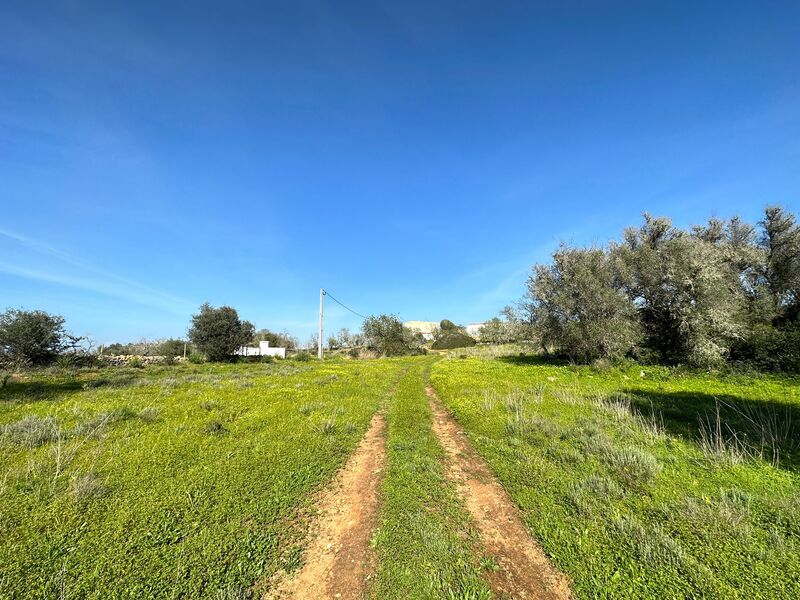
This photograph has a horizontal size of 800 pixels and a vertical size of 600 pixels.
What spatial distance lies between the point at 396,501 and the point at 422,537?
1.13 metres

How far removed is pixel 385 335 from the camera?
5703cm

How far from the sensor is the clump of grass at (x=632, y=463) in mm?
6219

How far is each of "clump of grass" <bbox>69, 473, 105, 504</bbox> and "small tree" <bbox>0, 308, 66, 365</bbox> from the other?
3280cm

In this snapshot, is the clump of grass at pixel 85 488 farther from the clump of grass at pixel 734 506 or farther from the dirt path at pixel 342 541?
the clump of grass at pixel 734 506

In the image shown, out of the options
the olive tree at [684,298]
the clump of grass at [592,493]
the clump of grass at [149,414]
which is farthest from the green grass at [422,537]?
the olive tree at [684,298]

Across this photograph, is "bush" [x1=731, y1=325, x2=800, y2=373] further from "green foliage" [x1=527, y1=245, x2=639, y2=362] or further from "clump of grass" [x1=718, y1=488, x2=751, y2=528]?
"clump of grass" [x1=718, y1=488, x2=751, y2=528]

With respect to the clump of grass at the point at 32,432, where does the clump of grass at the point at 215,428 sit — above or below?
below

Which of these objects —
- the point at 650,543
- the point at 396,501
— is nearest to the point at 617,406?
the point at 650,543

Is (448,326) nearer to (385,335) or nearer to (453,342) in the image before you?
(453,342)

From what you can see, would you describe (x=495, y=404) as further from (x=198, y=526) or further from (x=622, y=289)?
(x=622, y=289)

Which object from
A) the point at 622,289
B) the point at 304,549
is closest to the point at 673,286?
the point at 622,289

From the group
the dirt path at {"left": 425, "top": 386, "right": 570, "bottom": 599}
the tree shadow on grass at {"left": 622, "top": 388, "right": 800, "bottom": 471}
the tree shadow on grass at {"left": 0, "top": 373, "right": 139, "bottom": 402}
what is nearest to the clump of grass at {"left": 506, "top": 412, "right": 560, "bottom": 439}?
the dirt path at {"left": 425, "top": 386, "right": 570, "bottom": 599}

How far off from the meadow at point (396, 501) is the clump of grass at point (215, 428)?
83 millimetres

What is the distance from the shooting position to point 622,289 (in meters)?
25.4
